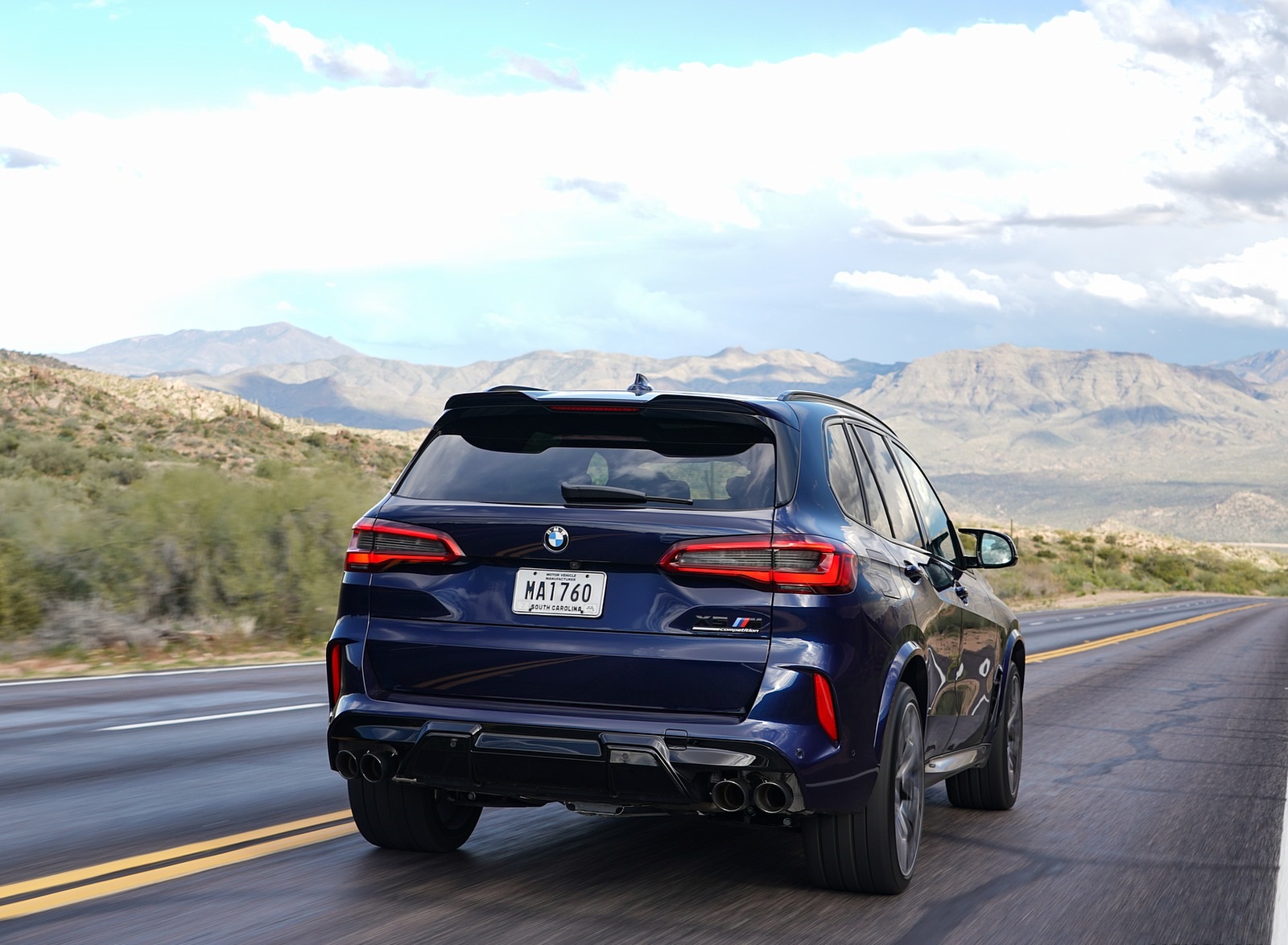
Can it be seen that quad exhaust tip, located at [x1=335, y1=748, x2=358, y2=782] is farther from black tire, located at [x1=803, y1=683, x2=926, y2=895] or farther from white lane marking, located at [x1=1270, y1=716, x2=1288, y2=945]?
white lane marking, located at [x1=1270, y1=716, x2=1288, y2=945]

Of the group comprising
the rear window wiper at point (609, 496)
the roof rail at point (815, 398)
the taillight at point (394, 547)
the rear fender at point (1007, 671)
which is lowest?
the rear fender at point (1007, 671)

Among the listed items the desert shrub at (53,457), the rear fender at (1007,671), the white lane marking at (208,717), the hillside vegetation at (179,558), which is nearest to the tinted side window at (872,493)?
the rear fender at (1007,671)

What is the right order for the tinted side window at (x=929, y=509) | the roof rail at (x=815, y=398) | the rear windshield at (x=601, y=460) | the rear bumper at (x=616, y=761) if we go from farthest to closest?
the tinted side window at (x=929, y=509)
the roof rail at (x=815, y=398)
the rear windshield at (x=601, y=460)
the rear bumper at (x=616, y=761)

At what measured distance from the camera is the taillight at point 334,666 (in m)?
5.42

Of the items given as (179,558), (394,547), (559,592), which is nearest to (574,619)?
(559,592)

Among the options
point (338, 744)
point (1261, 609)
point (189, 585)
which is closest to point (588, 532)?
point (338, 744)

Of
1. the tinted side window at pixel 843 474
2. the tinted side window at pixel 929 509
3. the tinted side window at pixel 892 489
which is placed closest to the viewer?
the tinted side window at pixel 843 474

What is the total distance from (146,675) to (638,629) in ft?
32.7

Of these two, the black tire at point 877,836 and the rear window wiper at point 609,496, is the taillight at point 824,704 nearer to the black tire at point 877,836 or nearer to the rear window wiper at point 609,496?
the black tire at point 877,836

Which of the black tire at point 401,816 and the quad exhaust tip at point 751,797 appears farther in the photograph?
the black tire at point 401,816

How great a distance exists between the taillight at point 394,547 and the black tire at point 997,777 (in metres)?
3.50

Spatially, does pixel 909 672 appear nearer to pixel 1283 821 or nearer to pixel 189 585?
pixel 1283 821

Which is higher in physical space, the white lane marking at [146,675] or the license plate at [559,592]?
the license plate at [559,592]

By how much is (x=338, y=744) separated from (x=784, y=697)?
1670 millimetres
